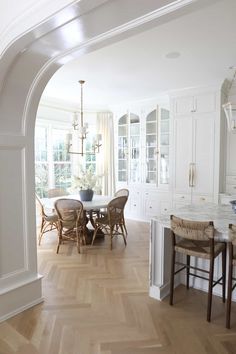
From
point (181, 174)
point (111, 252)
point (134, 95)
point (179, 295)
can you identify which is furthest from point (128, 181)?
point (179, 295)

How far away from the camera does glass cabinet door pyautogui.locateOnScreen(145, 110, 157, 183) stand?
570 centimetres

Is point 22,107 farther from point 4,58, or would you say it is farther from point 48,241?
point 48,241

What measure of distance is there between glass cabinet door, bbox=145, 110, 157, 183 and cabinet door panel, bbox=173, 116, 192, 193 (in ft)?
2.17

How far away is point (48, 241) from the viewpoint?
180 inches

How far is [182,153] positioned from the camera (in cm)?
503

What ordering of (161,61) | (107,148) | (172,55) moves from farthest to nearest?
(107,148), (161,61), (172,55)

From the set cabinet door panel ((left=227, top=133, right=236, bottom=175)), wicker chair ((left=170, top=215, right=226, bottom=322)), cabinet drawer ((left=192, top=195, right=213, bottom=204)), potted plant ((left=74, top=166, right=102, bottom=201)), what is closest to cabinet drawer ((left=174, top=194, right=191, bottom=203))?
cabinet drawer ((left=192, top=195, right=213, bottom=204))

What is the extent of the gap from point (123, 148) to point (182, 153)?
175cm

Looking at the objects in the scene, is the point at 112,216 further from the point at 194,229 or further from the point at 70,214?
the point at 194,229

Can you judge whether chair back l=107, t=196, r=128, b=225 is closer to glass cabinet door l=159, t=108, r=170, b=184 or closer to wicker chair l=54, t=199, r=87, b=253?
wicker chair l=54, t=199, r=87, b=253

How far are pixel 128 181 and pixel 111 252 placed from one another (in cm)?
245

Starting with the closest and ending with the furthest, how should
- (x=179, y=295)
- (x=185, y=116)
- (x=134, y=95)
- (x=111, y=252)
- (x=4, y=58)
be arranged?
(x=4, y=58) → (x=179, y=295) → (x=111, y=252) → (x=185, y=116) → (x=134, y=95)

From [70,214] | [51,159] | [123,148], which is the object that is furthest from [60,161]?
[70,214]

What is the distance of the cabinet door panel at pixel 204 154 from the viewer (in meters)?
4.67
